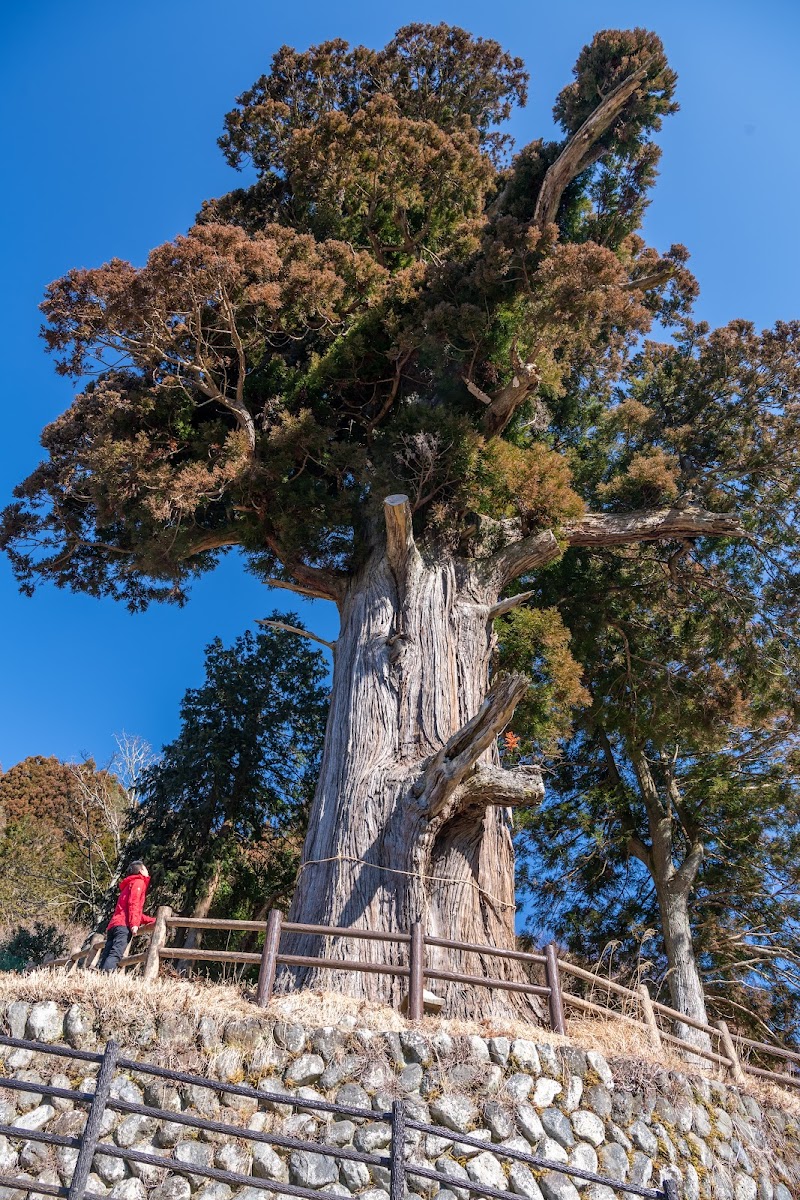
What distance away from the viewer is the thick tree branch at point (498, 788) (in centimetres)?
801

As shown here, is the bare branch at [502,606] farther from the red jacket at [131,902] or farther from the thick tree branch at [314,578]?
the red jacket at [131,902]

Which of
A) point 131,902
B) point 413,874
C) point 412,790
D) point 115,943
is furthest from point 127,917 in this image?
point 412,790

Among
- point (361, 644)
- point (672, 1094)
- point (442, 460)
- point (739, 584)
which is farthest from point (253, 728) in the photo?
point (672, 1094)

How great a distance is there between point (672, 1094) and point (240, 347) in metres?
8.55

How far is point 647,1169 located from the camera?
242 inches

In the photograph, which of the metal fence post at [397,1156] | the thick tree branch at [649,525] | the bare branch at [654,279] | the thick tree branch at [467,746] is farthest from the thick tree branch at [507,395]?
the metal fence post at [397,1156]

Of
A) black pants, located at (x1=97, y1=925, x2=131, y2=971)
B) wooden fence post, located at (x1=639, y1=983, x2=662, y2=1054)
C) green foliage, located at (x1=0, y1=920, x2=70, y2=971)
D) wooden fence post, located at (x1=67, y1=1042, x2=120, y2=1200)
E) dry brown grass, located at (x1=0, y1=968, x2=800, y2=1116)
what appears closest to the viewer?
wooden fence post, located at (x1=67, y1=1042, x2=120, y2=1200)

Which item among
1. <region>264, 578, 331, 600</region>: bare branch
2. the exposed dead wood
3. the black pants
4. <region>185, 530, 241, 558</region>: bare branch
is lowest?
the black pants

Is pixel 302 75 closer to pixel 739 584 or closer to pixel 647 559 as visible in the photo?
pixel 647 559

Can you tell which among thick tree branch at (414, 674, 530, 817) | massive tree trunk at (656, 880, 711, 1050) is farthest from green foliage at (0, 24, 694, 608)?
massive tree trunk at (656, 880, 711, 1050)

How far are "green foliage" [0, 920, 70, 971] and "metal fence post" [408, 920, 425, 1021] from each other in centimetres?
918

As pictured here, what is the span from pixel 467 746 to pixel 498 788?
568 millimetres

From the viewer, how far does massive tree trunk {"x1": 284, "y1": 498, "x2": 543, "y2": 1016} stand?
761cm

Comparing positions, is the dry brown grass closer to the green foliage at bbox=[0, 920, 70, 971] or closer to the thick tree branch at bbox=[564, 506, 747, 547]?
the thick tree branch at bbox=[564, 506, 747, 547]
